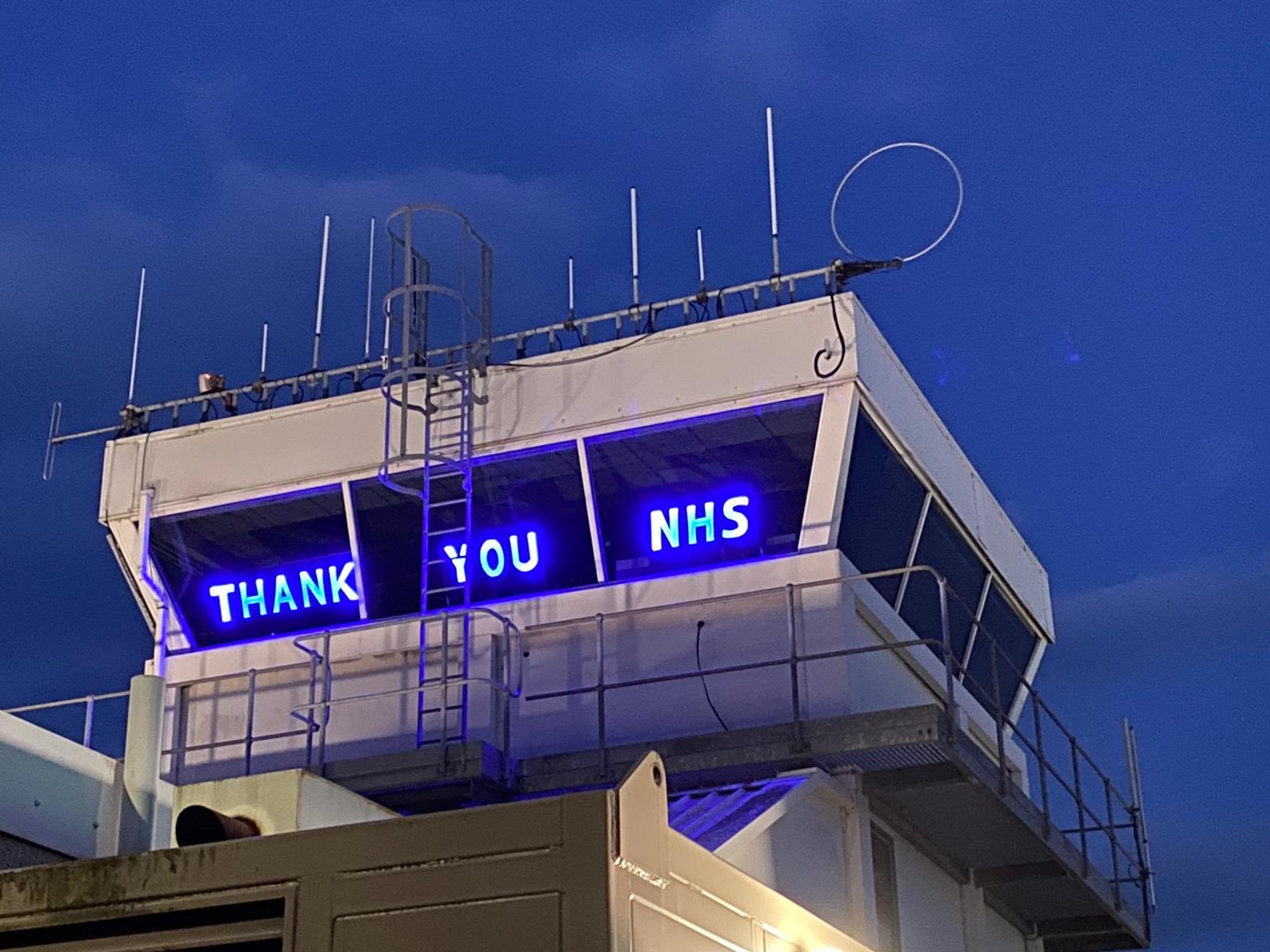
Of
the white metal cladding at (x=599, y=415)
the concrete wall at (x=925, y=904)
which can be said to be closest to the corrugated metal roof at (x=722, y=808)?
the concrete wall at (x=925, y=904)

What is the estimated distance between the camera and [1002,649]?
1902cm

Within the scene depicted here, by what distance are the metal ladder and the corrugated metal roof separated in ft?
8.68

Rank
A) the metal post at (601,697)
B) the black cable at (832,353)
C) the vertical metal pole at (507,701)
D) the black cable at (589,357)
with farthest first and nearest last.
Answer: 1. the black cable at (589,357)
2. the black cable at (832,353)
3. the vertical metal pole at (507,701)
4. the metal post at (601,697)

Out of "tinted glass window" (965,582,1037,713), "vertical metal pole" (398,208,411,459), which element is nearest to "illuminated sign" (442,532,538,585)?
"vertical metal pole" (398,208,411,459)

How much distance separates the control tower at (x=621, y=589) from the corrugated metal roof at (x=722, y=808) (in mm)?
42

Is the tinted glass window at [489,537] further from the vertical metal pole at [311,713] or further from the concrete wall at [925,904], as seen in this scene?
the concrete wall at [925,904]

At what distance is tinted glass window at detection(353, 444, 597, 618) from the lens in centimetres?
1520

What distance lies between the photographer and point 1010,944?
1772cm

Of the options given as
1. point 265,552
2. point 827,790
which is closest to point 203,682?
point 265,552

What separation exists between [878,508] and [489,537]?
347 cm

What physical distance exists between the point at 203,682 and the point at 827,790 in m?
6.18

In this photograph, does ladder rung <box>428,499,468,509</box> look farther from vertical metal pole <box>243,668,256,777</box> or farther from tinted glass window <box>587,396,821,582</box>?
vertical metal pole <box>243,668,256,777</box>

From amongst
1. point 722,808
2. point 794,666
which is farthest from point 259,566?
point 722,808

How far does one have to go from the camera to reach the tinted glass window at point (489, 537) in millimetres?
15203
